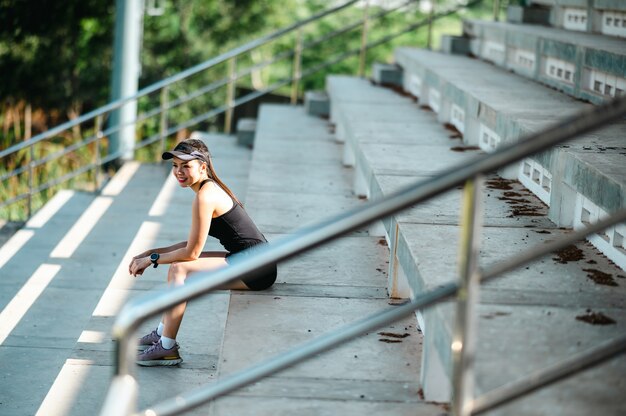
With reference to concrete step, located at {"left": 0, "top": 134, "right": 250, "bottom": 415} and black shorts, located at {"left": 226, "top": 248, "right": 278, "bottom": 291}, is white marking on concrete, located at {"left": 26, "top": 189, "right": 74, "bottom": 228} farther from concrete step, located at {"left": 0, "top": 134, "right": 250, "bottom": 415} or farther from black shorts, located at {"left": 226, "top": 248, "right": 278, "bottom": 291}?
black shorts, located at {"left": 226, "top": 248, "right": 278, "bottom": 291}

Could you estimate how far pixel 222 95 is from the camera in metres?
15.7

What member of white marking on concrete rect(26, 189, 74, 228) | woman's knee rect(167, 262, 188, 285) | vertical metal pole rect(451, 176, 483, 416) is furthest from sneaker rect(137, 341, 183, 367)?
white marking on concrete rect(26, 189, 74, 228)

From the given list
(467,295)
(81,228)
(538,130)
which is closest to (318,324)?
(538,130)

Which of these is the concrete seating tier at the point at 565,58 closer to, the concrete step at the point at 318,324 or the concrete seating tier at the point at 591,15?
the concrete seating tier at the point at 591,15

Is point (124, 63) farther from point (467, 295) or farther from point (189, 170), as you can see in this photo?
point (467, 295)

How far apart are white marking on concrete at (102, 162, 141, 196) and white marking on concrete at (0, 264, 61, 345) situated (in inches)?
79.8

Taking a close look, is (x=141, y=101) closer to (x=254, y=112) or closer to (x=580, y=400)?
(x=254, y=112)

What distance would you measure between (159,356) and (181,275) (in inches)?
14.0

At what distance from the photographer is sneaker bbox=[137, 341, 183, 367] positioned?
414cm

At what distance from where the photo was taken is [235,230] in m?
4.34

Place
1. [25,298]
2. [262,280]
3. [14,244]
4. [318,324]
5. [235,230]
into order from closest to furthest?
[318,324], [262,280], [235,230], [25,298], [14,244]

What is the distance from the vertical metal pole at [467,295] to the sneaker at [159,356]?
7.16ft

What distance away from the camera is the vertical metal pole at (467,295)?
2059 mm

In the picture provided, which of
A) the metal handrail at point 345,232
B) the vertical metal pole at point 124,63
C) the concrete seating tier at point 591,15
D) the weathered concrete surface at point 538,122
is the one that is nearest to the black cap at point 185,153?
the weathered concrete surface at point 538,122
